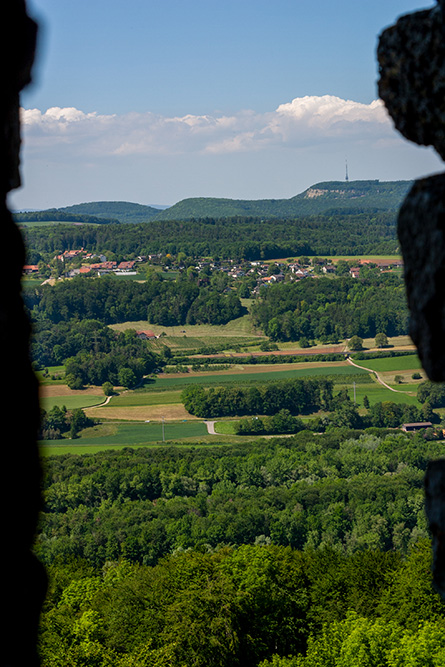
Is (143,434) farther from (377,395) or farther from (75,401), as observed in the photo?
(377,395)

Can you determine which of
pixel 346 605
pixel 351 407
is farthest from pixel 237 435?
pixel 346 605

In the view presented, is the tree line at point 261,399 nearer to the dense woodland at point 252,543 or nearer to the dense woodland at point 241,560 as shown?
the dense woodland at point 252,543

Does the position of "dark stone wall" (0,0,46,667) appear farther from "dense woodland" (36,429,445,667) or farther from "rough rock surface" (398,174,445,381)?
"rough rock surface" (398,174,445,381)

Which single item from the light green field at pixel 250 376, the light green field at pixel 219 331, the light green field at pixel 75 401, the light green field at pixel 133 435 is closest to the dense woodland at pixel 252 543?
the light green field at pixel 133 435

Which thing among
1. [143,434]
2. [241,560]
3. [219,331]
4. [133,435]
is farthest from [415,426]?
[241,560]

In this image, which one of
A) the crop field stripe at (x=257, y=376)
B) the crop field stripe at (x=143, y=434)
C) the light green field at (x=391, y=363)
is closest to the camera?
the crop field stripe at (x=143, y=434)

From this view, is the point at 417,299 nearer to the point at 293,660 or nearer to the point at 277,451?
the point at 293,660
